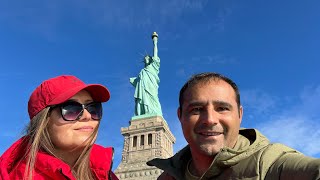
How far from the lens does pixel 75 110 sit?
3754 millimetres

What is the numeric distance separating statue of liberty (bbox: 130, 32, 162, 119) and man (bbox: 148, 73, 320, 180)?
102 ft

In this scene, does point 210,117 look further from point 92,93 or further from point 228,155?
point 92,93

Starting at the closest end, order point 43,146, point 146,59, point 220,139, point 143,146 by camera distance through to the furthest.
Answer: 1. point 220,139
2. point 43,146
3. point 143,146
4. point 146,59

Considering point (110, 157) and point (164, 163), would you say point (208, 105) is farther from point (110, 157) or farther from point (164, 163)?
point (110, 157)

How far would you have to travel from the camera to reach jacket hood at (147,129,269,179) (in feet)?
9.16

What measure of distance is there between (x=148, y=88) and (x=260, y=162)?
33904 mm

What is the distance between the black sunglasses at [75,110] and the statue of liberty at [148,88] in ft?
99.6

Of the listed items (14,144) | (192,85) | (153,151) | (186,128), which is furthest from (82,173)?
(153,151)

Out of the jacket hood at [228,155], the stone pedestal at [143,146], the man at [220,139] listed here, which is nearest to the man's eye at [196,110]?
the man at [220,139]

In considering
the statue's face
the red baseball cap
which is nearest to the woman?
the red baseball cap

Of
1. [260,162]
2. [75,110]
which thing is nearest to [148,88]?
[75,110]

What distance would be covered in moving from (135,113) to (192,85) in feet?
107

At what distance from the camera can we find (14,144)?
12.0 feet

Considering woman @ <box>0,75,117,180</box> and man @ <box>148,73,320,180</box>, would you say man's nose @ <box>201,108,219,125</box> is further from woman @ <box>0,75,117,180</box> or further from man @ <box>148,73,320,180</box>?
woman @ <box>0,75,117,180</box>
